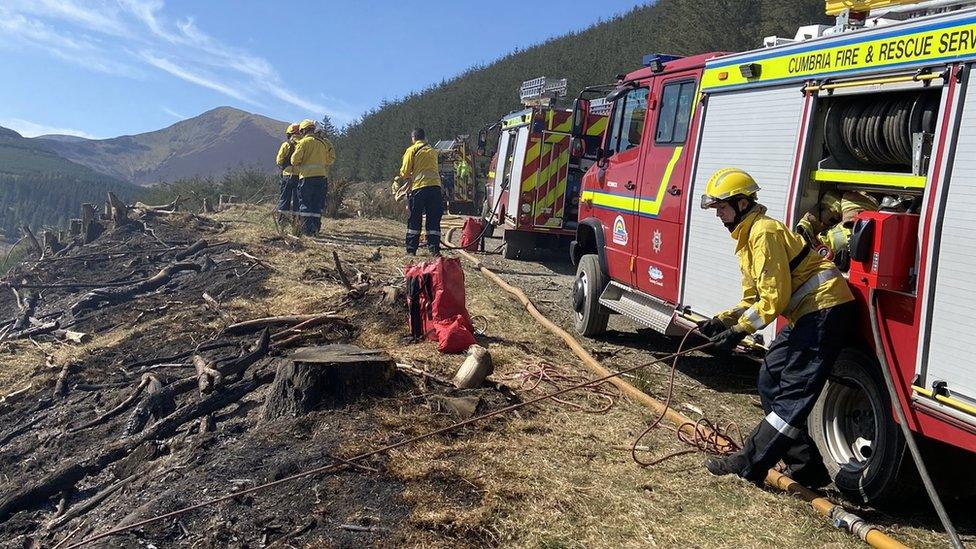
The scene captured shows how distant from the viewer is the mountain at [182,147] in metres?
114

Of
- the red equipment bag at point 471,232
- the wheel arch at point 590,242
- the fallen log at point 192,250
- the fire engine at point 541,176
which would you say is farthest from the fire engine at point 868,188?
the fallen log at point 192,250

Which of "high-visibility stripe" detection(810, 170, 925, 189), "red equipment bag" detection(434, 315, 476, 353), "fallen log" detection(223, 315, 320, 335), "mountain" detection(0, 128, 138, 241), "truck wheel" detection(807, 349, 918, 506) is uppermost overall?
"high-visibility stripe" detection(810, 170, 925, 189)

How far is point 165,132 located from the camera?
458ft

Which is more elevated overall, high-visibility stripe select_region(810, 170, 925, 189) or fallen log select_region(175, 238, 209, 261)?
high-visibility stripe select_region(810, 170, 925, 189)

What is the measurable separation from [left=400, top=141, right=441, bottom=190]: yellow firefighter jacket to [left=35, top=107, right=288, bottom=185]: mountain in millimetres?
98726

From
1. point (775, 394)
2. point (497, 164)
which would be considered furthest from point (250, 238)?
point (775, 394)

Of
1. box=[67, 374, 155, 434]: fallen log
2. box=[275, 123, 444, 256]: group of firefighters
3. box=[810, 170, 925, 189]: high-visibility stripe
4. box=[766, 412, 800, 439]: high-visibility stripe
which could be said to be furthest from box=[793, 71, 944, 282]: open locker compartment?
box=[275, 123, 444, 256]: group of firefighters

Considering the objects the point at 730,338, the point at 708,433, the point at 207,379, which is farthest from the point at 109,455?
the point at 730,338

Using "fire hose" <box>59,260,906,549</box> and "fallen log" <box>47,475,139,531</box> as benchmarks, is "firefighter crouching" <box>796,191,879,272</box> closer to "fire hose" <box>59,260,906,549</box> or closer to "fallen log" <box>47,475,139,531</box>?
"fire hose" <box>59,260,906,549</box>

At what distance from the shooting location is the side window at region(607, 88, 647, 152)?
7.32 meters

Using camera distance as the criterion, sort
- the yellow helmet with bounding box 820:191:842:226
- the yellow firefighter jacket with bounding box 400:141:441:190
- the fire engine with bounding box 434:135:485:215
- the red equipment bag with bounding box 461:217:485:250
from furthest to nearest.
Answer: the fire engine with bounding box 434:135:485:215 → the red equipment bag with bounding box 461:217:485:250 → the yellow firefighter jacket with bounding box 400:141:441:190 → the yellow helmet with bounding box 820:191:842:226

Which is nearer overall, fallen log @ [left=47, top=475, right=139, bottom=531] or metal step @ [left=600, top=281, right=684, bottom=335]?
fallen log @ [left=47, top=475, right=139, bottom=531]

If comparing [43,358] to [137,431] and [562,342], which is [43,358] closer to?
[137,431]

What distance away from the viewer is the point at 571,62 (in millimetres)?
48344
